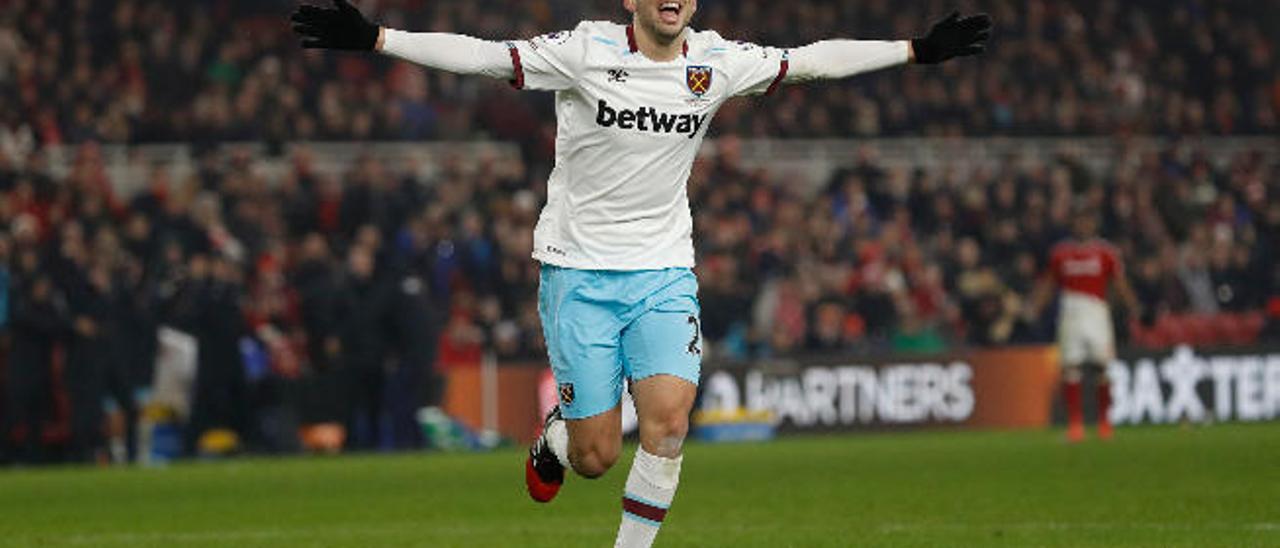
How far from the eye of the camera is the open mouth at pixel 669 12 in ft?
30.6

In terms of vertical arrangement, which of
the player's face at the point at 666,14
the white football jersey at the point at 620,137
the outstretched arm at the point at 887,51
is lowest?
the white football jersey at the point at 620,137

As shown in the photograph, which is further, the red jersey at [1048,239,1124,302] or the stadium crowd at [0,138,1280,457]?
the red jersey at [1048,239,1124,302]

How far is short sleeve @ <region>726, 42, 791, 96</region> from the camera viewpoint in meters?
9.82

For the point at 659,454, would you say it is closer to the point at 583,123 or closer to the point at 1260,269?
the point at 583,123

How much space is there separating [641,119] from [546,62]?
0.41 meters

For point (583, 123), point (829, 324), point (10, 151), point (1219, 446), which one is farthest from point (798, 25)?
point (583, 123)

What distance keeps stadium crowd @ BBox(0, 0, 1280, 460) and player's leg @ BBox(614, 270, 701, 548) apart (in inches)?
519

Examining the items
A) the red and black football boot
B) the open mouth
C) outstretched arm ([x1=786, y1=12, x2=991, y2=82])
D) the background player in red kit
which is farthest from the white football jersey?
the background player in red kit

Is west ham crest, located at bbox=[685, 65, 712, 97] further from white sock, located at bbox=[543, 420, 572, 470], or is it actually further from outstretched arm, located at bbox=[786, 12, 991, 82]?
white sock, located at bbox=[543, 420, 572, 470]

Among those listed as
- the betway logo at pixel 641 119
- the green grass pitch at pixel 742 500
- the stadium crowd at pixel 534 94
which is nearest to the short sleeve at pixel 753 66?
the betway logo at pixel 641 119

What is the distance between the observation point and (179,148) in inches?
1044

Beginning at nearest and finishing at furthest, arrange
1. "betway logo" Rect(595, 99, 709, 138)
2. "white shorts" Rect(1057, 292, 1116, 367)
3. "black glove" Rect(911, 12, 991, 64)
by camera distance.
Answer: "betway logo" Rect(595, 99, 709, 138) < "black glove" Rect(911, 12, 991, 64) < "white shorts" Rect(1057, 292, 1116, 367)

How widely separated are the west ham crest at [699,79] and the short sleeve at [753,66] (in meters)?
0.16

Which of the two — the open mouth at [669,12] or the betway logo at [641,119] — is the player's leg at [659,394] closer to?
the betway logo at [641,119]
